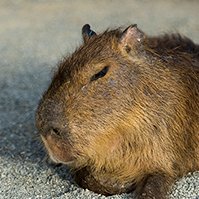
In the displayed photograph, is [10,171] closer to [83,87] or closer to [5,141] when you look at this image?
[5,141]

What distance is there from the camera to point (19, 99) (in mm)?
5828

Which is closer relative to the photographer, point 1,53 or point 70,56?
point 70,56

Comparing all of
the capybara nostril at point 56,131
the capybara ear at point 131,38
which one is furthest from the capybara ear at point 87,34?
the capybara nostril at point 56,131

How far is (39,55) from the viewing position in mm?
6715

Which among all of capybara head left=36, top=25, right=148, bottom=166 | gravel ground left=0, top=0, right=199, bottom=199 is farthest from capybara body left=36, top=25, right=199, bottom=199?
gravel ground left=0, top=0, right=199, bottom=199

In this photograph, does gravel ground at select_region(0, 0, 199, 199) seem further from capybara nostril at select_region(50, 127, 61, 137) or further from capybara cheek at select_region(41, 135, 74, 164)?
capybara nostril at select_region(50, 127, 61, 137)

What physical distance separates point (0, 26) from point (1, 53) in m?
0.59

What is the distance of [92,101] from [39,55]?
3082mm

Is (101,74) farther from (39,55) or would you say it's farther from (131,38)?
(39,55)

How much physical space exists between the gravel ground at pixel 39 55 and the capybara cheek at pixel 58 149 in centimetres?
34

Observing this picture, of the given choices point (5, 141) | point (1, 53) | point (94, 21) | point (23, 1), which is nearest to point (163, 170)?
point (5, 141)

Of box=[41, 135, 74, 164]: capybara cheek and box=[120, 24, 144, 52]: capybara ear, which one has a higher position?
box=[120, 24, 144, 52]: capybara ear

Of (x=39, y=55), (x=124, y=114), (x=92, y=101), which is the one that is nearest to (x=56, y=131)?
(x=92, y=101)

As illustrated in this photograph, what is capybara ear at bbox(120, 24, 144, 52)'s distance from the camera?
3816mm
